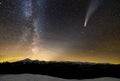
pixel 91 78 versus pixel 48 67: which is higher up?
pixel 48 67

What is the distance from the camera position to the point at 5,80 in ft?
18.5

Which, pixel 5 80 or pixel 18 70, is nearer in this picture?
pixel 5 80

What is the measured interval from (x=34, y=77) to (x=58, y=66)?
1.27m

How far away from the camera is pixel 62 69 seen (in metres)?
7.03

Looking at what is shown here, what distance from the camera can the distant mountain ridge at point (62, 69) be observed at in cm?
692

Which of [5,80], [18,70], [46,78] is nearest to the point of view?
[5,80]

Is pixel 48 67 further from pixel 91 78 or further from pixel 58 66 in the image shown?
pixel 91 78

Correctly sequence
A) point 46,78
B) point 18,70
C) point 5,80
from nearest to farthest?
point 5,80 → point 46,78 → point 18,70

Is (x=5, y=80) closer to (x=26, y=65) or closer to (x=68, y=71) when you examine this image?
(x=26, y=65)

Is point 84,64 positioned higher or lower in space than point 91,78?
higher

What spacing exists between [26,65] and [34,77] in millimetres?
1077

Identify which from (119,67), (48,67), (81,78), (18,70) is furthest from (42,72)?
(119,67)

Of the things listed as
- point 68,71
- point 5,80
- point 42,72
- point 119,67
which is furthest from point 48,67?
point 119,67

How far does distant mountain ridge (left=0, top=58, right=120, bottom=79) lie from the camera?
692cm
